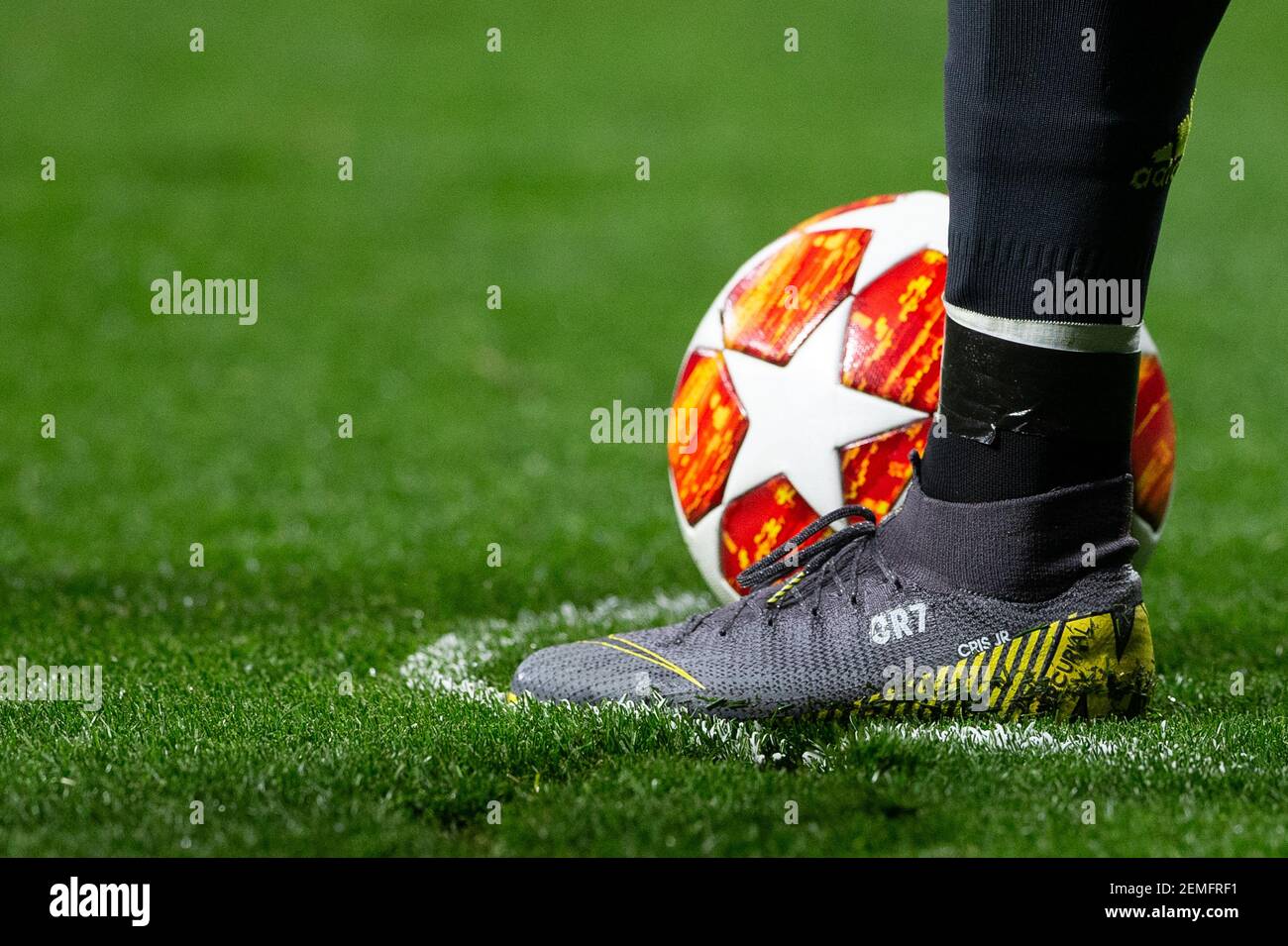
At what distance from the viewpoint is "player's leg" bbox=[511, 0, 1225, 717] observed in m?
2.48

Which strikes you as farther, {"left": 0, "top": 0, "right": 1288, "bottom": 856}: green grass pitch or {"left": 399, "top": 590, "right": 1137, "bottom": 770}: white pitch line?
{"left": 399, "top": 590, "right": 1137, "bottom": 770}: white pitch line

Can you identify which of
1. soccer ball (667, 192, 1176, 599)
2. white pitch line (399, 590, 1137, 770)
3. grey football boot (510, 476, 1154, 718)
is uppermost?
soccer ball (667, 192, 1176, 599)

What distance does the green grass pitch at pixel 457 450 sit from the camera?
7.65ft

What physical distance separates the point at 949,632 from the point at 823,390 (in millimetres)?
715

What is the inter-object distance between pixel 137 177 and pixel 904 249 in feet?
37.6

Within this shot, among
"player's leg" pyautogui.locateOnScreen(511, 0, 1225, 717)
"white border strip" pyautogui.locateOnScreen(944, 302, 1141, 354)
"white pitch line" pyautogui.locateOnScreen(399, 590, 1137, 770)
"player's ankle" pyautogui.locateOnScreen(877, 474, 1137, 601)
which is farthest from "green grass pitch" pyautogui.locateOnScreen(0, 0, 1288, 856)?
"white border strip" pyautogui.locateOnScreen(944, 302, 1141, 354)

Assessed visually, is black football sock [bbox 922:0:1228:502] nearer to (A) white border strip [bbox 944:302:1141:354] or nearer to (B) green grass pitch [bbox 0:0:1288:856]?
Result: (A) white border strip [bbox 944:302:1141:354]

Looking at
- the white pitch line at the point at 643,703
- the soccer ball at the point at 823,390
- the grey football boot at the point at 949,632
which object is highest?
the soccer ball at the point at 823,390

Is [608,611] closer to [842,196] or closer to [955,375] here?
[955,375]

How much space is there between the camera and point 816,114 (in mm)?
16734

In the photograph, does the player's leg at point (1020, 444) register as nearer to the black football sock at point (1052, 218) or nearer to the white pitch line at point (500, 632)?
the black football sock at point (1052, 218)

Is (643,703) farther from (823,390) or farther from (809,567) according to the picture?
(823,390)

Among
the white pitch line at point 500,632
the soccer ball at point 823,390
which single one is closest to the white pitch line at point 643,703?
the white pitch line at point 500,632

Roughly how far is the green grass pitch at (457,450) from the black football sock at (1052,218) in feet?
1.73
